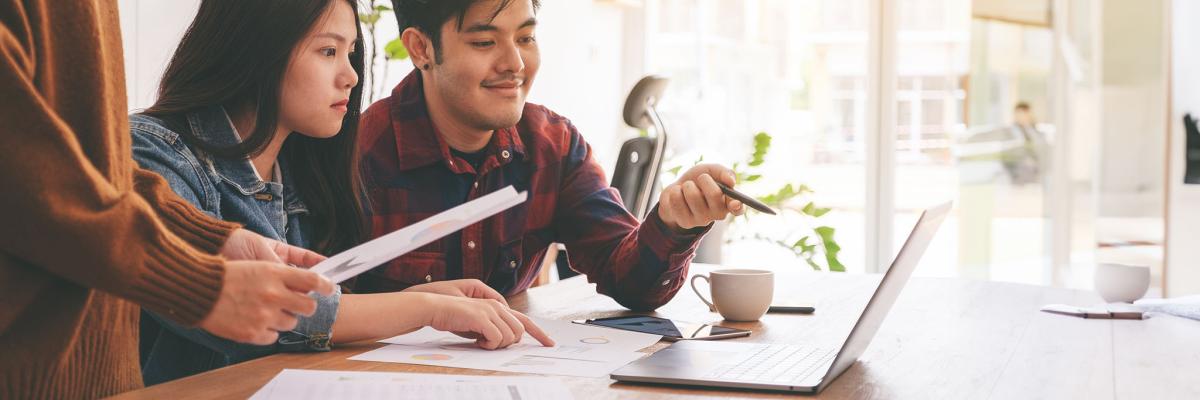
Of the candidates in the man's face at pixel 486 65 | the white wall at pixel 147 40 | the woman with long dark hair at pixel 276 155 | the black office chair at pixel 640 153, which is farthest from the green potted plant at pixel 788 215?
the white wall at pixel 147 40

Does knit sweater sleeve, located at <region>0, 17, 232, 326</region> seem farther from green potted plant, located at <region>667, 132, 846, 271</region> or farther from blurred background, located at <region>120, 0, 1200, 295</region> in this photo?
blurred background, located at <region>120, 0, 1200, 295</region>

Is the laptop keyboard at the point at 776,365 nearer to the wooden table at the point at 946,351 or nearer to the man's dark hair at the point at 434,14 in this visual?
the wooden table at the point at 946,351

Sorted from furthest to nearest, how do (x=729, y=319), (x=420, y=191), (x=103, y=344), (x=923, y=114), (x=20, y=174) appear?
(x=923, y=114), (x=420, y=191), (x=729, y=319), (x=103, y=344), (x=20, y=174)

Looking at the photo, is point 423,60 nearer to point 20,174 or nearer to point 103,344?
point 103,344

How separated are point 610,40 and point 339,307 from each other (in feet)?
12.3

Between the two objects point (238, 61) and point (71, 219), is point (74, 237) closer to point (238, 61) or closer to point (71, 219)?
point (71, 219)

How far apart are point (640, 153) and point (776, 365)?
134 centimetres

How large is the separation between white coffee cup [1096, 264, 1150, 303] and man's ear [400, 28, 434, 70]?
1192 mm

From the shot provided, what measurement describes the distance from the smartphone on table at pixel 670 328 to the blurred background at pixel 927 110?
2772 millimetres

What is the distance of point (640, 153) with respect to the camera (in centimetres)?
242

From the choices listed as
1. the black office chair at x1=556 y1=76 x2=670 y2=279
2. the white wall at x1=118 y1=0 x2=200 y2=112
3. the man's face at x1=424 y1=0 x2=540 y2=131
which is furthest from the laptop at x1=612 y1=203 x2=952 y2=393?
the white wall at x1=118 y1=0 x2=200 y2=112

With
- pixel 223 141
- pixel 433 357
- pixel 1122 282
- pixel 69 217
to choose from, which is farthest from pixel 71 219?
pixel 1122 282

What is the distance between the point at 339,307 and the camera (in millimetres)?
1205

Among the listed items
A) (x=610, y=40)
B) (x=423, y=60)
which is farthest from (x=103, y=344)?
(x=610, y=40)
